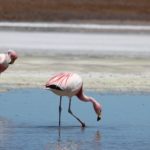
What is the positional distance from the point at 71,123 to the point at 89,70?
5.97 m

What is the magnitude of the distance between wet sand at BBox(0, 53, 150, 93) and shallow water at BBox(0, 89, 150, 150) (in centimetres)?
87

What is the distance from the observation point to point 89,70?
17.7m

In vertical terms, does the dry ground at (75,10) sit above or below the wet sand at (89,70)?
below

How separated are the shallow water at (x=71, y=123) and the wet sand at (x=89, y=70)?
2.85 feet

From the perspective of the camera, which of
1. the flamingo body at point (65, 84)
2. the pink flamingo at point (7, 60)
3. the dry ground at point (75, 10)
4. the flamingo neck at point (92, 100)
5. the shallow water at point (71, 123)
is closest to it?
the shallow water at point (71, 123)

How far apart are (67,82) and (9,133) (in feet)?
3.89

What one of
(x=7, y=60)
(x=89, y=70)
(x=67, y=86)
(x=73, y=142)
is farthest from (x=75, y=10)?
(x=73, y=142)

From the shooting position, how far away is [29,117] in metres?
11.8

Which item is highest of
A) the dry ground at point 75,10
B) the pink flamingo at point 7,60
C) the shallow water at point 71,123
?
the pink flamingo at point 7,60

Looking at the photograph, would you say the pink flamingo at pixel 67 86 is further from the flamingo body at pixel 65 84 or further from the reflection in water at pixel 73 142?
the reflection in water at pixel 73 142

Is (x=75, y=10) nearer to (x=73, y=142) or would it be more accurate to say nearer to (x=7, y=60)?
(x=7, y=60)

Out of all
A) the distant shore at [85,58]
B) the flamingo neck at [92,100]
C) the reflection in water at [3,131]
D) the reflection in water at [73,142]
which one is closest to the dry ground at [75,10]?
the distant shore at [85,58]

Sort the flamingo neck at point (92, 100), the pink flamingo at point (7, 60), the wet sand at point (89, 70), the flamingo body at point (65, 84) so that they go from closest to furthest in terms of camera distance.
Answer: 1. the flamingo body at point (65, 84)
2. the flamingo neck at point (92, 100)
3. the pink flamingo at point (7, 60)
4. the wet sand at point (89, 70)

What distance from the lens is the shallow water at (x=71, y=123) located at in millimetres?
10048
